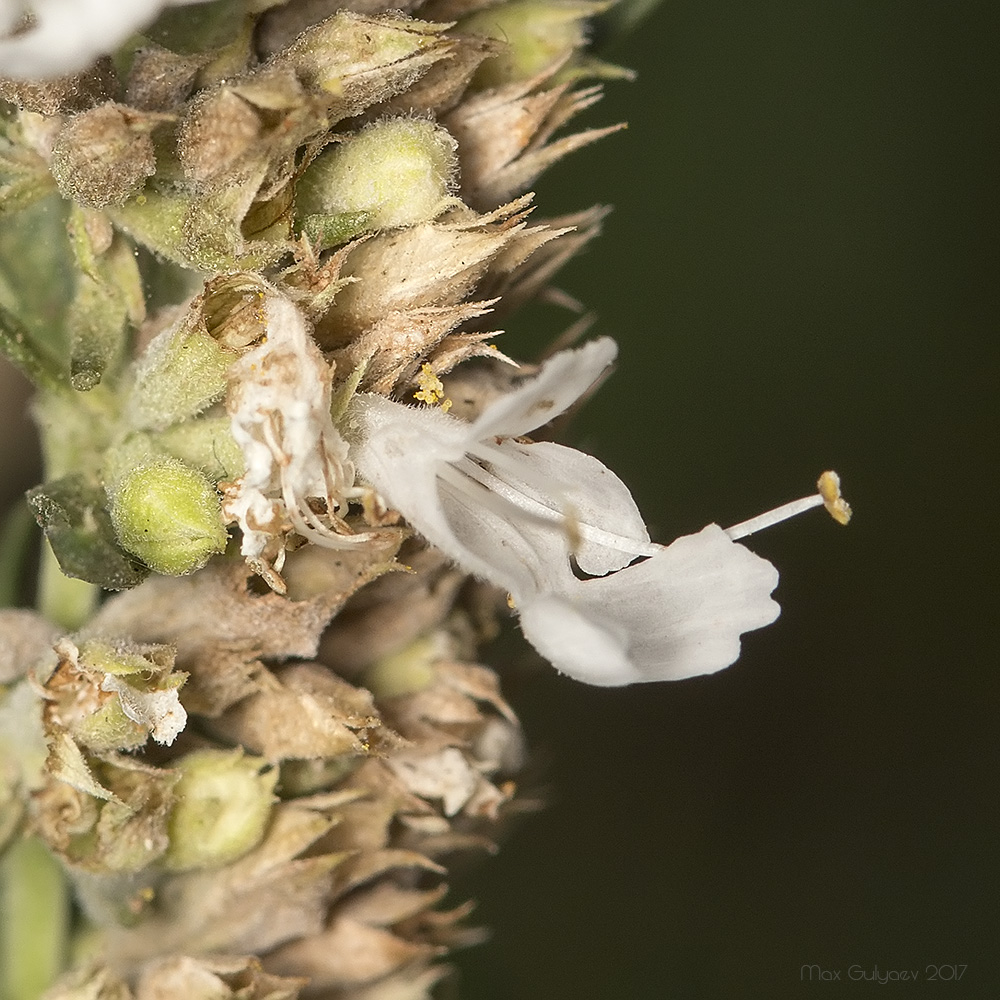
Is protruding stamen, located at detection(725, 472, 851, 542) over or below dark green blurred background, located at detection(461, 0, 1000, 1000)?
over

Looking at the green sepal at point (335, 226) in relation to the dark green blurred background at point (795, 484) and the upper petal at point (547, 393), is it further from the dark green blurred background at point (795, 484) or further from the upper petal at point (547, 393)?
the dark green blurred background at point (795, 484)

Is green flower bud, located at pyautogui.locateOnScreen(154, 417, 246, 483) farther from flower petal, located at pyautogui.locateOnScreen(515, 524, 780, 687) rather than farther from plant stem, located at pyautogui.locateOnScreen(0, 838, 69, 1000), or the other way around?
plant stem, located at pyautogui.locateOnScreen(0, 838, 69, 1000)

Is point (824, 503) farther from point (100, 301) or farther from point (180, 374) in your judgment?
point (100, 301)

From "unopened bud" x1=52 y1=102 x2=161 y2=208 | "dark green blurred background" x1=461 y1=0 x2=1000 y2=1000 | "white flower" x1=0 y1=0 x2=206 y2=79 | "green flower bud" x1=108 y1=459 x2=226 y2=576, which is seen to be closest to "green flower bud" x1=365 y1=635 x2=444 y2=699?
"green flower bud" x1=108 y1=459 x2=226 y2=576

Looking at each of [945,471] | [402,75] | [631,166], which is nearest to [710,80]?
[631,166]

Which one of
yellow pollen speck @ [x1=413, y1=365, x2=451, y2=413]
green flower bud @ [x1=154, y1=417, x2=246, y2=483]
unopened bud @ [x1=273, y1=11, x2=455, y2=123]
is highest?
unopened bud @ [x1=273, y1=11, x2=455, y2=123]

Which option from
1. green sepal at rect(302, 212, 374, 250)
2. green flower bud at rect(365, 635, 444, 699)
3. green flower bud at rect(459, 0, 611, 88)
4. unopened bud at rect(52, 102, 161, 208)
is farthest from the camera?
green flower bud at rect(365, 635, 444, 699)
